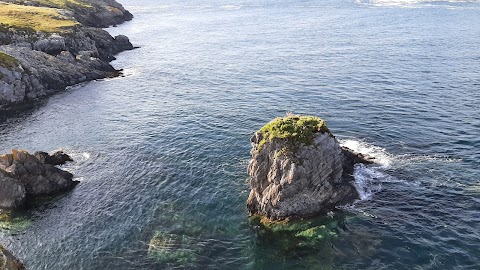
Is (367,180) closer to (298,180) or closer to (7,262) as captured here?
(298,180)

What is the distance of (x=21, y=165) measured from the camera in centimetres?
5850

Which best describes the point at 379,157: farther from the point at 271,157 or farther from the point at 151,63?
the point at 151,63

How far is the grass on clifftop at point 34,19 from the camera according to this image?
125m

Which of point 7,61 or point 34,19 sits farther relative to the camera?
point 34,19

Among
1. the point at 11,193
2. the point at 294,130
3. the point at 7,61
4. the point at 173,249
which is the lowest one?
the point at 173,249

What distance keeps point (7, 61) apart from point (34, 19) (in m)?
44.9

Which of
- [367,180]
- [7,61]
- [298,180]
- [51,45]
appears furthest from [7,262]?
[51,45]

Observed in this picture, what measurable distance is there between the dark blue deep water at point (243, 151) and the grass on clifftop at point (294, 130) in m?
9.56

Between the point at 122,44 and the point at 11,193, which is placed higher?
the point at 122,44

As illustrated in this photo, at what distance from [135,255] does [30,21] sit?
116734mm

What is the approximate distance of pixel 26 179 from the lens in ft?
189

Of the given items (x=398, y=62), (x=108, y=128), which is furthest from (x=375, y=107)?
(x=108, y=128)

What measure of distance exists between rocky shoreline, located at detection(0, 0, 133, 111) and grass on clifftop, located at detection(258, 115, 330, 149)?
72537 millimetres

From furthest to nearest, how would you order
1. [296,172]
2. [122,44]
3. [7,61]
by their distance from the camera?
[122,44]
[7,61]
[296,172]
